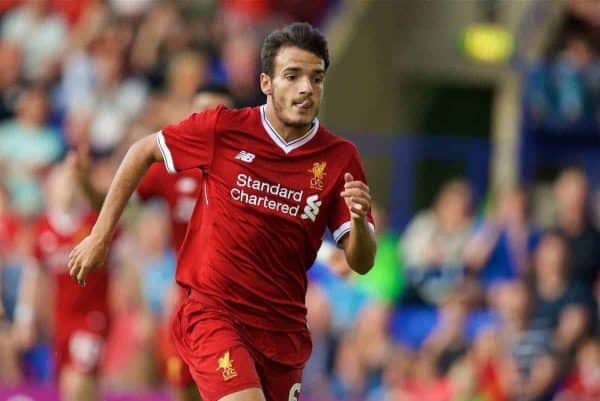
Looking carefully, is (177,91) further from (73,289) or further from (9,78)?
(73,289)

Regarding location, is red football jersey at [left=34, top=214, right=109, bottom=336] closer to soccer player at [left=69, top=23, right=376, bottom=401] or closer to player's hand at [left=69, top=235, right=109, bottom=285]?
soccer player at [left=69, top=23, right=376, bottom=401]

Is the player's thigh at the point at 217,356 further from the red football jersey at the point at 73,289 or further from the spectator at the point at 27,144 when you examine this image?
the spectator at the point at 27,144

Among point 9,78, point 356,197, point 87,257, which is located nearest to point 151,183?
point 87,257

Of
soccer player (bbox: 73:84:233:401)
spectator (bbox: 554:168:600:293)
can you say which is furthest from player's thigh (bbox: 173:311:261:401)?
spectator (bbox: 554:168:600:293)

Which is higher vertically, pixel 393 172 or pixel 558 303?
pixel 393 172

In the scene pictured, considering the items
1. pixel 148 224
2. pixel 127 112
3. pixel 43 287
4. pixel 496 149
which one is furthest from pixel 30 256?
pixel 496 149

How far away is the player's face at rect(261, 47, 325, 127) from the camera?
7852mm

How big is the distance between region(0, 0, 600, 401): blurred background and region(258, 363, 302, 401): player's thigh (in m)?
4.48

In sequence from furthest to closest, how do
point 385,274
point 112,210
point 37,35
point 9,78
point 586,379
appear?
point 37,35, point 9,78, point 385,274, point 586,379, point 112,210

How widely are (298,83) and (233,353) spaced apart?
49.9 inches

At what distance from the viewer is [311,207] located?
8070 mm

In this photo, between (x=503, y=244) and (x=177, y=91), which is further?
(x=177, y=91)

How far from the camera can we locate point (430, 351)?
14.0 m

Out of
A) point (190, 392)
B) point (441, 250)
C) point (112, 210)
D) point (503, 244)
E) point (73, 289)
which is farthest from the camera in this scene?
point (441, 250)
